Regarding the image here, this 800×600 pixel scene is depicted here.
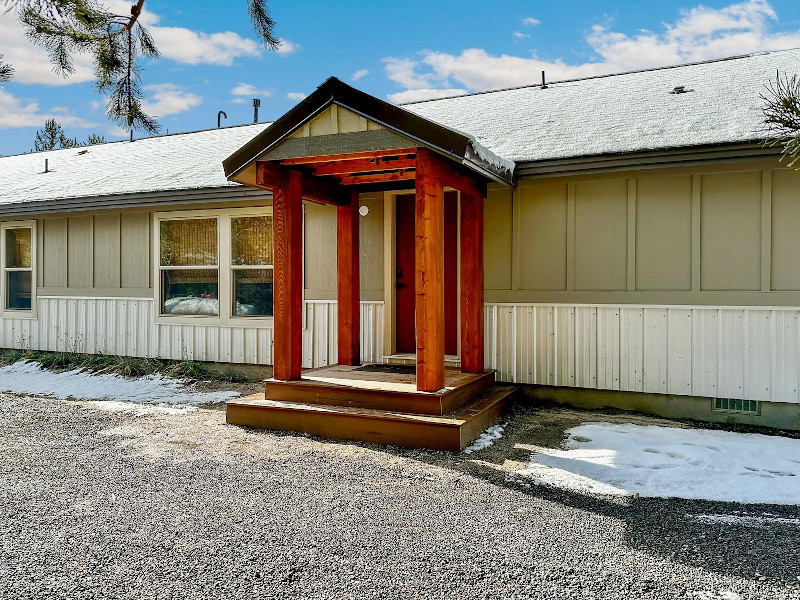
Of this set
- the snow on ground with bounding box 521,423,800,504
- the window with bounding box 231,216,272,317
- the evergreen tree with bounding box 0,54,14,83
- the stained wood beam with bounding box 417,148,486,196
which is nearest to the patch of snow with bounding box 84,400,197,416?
the window with bounding box 231,216,272,317

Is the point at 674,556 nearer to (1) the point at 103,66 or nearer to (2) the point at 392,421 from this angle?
(2) the point at 392,421

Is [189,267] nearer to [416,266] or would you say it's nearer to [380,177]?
[380,177]

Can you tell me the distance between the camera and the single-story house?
4723 mm

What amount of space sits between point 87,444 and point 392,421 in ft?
7.66

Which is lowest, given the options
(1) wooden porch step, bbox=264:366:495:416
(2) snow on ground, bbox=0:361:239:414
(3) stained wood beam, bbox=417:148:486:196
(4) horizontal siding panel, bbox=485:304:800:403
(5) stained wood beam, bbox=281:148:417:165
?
(2) snow on ground, bbox=0:361:239:414

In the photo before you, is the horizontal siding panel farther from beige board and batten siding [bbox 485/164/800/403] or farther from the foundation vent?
the foundation vent

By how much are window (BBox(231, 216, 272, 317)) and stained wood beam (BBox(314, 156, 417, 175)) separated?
196cm

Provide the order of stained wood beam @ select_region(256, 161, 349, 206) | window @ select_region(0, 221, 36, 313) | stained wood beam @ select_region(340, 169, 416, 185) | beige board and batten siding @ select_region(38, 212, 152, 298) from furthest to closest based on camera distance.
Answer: window @ select_region(0, 221, 36, 313) < beige board and batten siding @ select_region(38, 212, 152, 298) < stained wood beam @ select_region(340, 169, 416, 185) < stained wood beam @ select_region(256, 161, 349, 206)

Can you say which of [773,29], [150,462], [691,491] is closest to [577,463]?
[691,491]

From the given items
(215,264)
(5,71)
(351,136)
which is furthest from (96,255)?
(351,136)

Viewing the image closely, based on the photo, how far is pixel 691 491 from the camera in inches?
134

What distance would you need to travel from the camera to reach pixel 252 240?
7.04 m

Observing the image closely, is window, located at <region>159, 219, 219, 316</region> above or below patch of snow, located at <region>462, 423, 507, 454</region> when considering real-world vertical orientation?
above

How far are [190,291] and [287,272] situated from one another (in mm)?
2972
